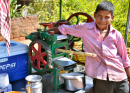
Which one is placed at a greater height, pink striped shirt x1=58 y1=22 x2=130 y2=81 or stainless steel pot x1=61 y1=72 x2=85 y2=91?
pink striped shirt x1=58 y1=22 x2=130 y2=81

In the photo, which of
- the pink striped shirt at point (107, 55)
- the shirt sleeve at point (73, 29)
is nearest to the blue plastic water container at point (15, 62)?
the shirt sleeve at point (73, 29)

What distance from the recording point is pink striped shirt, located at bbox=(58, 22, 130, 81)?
2.19 metres

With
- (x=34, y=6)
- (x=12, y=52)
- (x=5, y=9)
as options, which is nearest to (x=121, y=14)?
(x=12, y=52)

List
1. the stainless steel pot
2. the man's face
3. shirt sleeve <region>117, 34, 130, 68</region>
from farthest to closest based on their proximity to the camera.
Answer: the stainless steel pot < shirt sleeve <region>117, 34, 130, 68</region> < the man's face

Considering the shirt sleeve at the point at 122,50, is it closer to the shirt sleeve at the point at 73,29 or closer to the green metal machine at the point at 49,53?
the shirt sleeve at the point at 73,29

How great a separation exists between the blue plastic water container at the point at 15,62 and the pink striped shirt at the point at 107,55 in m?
1.22

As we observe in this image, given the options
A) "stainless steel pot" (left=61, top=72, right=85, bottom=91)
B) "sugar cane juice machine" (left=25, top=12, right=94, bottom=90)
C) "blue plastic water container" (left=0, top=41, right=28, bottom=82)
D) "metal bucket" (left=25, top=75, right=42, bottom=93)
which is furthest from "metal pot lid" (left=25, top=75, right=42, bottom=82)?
"blue plastic water container" (left=0, top=41, right=28, bottom=82)

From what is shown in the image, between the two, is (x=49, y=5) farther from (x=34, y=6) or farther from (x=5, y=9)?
(x=5, y=9)

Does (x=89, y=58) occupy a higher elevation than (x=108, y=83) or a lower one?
higher

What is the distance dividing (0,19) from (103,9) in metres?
1.29

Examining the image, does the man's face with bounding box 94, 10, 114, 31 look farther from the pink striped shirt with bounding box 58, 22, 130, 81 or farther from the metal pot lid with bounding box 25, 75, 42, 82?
the metal pot lid with bounding box 25, 75, 42, 82

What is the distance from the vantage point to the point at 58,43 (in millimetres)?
2750

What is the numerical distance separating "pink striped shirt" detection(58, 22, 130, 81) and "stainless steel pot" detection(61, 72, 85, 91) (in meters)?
0.28

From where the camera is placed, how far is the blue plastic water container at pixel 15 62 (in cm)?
262
